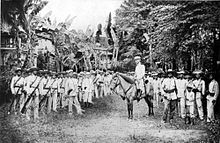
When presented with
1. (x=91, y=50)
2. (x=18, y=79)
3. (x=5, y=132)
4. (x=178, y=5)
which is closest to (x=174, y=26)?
(x=178, y=5)

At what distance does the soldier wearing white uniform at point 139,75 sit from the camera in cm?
308

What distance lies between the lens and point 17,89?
3176mm

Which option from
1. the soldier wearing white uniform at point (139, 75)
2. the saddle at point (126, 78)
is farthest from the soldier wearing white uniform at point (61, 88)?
the soldier wearing white uniform at point (139, 75)

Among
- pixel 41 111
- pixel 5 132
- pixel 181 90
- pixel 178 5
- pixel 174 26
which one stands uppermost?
pixel 178 5

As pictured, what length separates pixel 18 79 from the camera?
10.4 feet

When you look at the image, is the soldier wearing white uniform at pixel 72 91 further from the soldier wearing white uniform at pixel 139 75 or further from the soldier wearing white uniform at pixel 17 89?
the soldier wearing white uniform at pixel 139 75

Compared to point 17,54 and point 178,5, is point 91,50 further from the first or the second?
point 178,5

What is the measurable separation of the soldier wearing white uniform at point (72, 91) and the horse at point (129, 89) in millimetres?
421

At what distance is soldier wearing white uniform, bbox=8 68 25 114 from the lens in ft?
10.3

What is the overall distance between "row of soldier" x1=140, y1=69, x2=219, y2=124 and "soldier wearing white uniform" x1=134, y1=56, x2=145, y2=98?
142 millimetres

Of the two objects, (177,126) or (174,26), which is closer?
(177,126)

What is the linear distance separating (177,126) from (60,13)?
5.87 ft

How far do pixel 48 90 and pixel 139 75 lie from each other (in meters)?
1.01

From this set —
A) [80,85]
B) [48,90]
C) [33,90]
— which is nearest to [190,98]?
[80,85]
